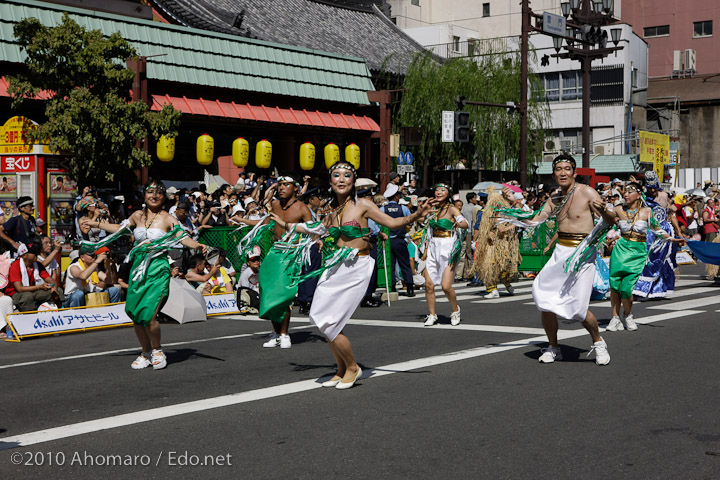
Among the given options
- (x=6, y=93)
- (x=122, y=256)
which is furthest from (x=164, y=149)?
(x=122, y=256)

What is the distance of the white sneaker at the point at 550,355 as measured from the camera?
28.8 ft

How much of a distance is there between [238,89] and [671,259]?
1586 cm

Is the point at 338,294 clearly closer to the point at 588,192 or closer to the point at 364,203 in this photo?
the point at 364,203

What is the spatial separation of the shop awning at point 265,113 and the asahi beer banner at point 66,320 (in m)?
12.3

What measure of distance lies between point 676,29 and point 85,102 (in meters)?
55.5

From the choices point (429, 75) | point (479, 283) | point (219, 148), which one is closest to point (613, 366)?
point (479, 283)

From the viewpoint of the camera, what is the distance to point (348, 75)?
1238 inches

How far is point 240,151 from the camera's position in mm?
26188

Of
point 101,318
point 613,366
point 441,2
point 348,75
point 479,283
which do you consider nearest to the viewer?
point 613,366

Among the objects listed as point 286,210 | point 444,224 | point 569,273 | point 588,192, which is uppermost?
point 588,192

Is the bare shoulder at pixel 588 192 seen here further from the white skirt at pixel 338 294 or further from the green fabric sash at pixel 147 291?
the green fabric sash at pixel 147 291

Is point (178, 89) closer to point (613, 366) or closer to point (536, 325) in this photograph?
point (536, 325)

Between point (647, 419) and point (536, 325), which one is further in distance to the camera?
point (536, 325)

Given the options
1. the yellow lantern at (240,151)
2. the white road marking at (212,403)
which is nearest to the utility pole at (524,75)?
the yellow lantern at (240,151)
